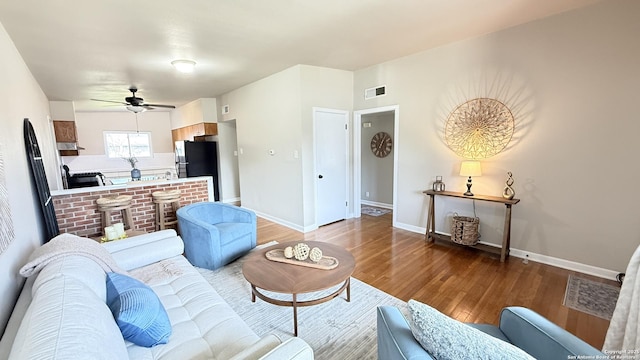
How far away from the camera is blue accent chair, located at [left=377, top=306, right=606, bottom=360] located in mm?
961

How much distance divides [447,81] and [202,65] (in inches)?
138

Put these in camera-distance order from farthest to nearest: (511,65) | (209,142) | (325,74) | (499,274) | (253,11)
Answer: (209,142)
(325,74)
(511,65)
(499,274)
(253,11)

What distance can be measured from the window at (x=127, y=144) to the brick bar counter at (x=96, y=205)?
5.97m

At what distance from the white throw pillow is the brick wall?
3.72 meters

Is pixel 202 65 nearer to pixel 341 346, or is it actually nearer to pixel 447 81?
pixel 447 81

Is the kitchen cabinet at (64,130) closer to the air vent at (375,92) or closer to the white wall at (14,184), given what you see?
the white wall at (14,184)

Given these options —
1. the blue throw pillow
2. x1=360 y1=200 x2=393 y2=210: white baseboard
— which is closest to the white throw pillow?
the blue throw pillow

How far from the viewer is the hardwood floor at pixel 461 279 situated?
2.11 metres

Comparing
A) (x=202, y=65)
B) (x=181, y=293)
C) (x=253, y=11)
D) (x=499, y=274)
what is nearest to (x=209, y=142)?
(x=202, y=65)

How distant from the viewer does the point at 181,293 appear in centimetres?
176

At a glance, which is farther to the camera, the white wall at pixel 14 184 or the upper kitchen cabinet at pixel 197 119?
the upper kitchen cabinet at pixel 197 119

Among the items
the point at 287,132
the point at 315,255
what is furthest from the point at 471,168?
the point at 287,132

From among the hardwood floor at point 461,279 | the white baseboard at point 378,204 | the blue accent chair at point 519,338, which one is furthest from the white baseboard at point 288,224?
the blue accent chair at point 519,338

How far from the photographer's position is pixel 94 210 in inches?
124
